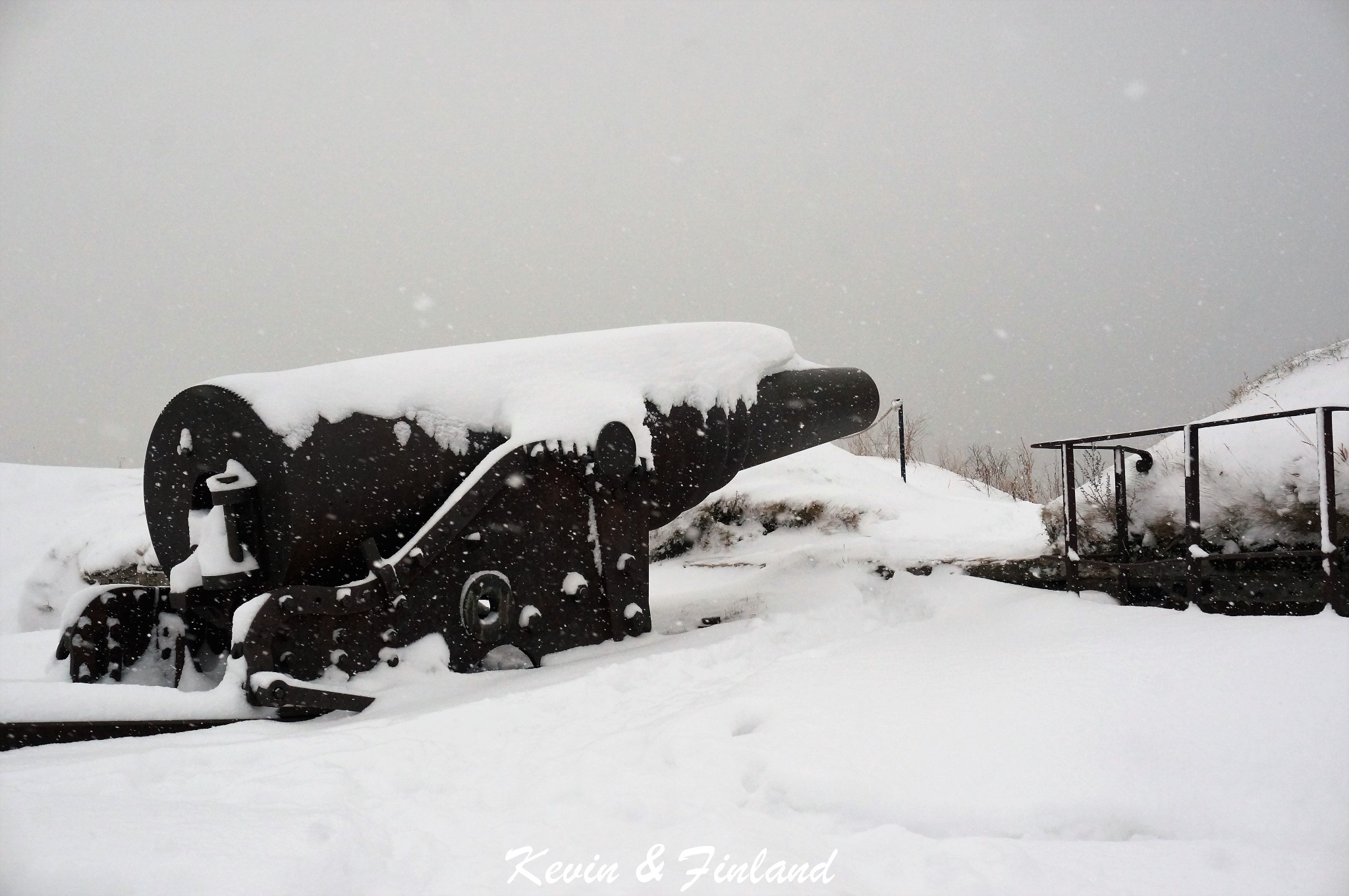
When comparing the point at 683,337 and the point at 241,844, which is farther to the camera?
the point at 683,337

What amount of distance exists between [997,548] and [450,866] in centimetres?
498

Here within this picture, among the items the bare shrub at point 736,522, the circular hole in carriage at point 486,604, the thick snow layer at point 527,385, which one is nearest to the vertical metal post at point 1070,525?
the thick snow layer at point 527,385

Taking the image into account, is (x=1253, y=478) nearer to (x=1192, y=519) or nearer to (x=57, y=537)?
(x=1192, y=519)

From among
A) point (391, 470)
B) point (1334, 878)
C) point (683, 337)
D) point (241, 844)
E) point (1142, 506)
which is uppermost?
point (683, 337)

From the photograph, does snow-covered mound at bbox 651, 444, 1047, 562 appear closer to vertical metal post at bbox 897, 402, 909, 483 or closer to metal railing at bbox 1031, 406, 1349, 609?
vertical metal post at bbox 897, 402, 909, 483

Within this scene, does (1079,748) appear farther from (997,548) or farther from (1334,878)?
(997,548)

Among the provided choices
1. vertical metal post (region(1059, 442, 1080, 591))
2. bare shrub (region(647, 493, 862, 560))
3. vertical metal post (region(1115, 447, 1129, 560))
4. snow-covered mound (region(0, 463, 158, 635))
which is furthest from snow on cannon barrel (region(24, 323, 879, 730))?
snow-covered mound (region(0, 463, 158, 635))

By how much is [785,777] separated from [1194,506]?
2758 millimetres

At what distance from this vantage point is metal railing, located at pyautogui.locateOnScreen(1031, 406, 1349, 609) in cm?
357

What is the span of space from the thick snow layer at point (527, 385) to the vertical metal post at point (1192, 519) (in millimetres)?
2403

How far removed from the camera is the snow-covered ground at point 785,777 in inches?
76.1

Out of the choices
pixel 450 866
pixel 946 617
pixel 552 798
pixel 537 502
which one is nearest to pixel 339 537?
pixel 537 502

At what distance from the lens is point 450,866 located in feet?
6.64

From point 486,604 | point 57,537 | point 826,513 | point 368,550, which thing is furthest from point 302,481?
point 57,537
